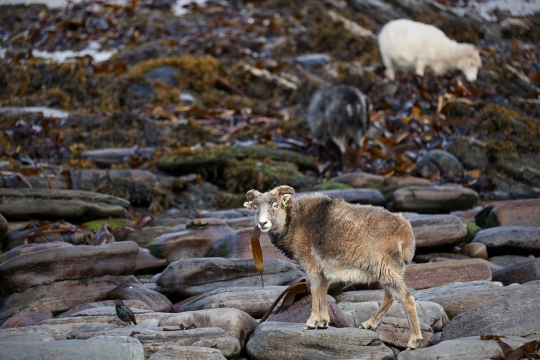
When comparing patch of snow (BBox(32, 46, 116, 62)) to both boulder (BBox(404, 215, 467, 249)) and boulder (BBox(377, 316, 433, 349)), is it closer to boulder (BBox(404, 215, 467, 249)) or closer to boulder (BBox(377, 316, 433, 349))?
boulder (BBox(404, 215, 467, 249))

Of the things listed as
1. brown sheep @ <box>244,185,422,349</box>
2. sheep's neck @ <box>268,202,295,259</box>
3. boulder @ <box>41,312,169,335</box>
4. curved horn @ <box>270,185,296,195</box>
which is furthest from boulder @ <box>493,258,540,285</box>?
boulder @ <box>41,312,169,335</box>

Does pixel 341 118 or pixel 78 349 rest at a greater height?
pixel 78 349

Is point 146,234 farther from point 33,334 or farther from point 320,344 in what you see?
point 320,344

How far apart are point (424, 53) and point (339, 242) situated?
14.6m

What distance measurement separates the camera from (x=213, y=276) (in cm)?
749

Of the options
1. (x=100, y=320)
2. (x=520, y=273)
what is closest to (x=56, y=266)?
(x=100, y=320)

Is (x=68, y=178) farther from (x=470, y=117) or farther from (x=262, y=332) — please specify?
(x=470, y=117)

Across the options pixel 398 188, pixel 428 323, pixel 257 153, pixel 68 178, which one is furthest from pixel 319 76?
pixel 428 323

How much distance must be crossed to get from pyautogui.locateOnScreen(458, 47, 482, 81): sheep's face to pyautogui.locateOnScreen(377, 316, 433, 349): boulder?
14.1 metres

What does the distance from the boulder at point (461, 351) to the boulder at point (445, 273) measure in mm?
2313

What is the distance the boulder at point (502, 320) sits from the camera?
572 cm

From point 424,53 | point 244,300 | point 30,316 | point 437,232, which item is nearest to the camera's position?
point 30,316

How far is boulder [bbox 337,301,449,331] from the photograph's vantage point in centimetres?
627

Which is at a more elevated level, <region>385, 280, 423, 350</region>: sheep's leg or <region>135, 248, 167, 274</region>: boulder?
<region>385, 280, 423, 350</region>: sheep's leg
